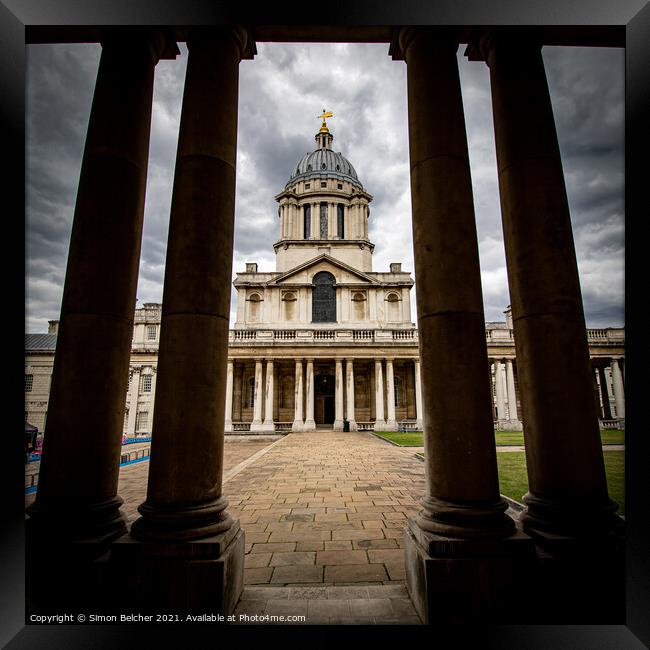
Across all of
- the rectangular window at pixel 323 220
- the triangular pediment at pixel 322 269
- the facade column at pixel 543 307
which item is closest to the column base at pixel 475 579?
the facade column at pixel 543 307

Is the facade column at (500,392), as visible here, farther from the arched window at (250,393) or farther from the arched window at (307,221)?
the arched window at (307,221)

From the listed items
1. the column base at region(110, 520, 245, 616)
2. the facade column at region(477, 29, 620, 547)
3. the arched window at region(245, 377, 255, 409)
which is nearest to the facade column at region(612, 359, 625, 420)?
the arched window at region(245, 377, 255, 409)

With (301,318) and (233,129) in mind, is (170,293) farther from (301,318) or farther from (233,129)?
(301,318)

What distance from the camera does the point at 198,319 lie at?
3340mm

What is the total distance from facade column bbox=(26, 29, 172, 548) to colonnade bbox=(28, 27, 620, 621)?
0.02m

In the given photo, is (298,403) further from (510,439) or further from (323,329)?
(510,439)

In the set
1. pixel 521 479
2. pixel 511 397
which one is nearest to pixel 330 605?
pixel 521 479

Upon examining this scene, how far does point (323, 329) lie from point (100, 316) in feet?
97.8

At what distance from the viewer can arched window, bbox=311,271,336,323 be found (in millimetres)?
37250

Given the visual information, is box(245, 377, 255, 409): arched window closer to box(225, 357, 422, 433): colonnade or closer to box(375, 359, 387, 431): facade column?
box(225, 357, 422, 433): colonnade

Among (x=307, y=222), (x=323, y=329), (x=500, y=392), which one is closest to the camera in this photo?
(x=500, y=392)

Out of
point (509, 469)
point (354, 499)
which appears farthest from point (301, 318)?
point (354, 499)

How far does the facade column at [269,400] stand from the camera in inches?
1206
